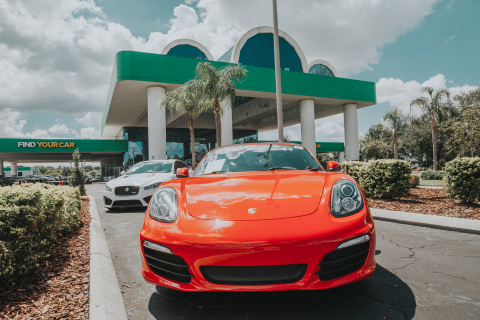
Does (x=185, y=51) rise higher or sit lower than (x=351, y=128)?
higher

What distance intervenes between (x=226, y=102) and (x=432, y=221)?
12049 millimetres

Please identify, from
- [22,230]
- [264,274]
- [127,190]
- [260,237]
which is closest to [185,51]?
[127,190]

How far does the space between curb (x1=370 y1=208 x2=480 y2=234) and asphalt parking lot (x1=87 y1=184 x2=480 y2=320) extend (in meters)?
1.57

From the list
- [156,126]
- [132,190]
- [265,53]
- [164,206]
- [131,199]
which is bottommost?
[131,199]

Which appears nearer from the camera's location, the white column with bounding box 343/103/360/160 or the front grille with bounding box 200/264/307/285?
the front grille with bounding box 200/264/307/285

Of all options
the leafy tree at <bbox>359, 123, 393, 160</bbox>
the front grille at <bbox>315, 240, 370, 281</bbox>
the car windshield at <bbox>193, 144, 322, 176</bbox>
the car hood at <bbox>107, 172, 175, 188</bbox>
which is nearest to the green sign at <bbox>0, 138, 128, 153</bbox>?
the car hood at <bbox>107, 172, 175, 188</bbox>

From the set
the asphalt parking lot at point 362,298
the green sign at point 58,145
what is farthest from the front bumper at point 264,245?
the green sign at point 58,145

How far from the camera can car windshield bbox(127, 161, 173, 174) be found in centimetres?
888

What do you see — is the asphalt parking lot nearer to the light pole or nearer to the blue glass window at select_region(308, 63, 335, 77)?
the light pole

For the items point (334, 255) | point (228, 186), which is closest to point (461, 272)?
point (334, 255)

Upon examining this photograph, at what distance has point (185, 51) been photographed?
85.5ft

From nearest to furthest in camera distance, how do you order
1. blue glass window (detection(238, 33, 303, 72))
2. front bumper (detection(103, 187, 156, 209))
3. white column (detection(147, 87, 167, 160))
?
front bumper (detection(103, 187, 156, 209)), white column (detection(147, 87, 167, 160)), blue glass window (detection(238, 33, 303, 72))

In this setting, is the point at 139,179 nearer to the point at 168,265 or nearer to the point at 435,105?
the point at 168,265

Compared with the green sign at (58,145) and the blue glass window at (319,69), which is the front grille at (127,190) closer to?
the blue glass window at (319,69)
